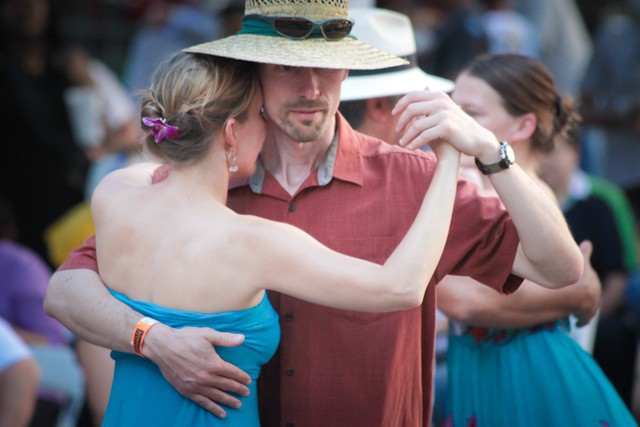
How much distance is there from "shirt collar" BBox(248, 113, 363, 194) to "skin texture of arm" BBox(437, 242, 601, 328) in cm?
65

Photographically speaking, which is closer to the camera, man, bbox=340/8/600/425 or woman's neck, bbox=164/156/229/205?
woman's neck, bbox=164/156/229/205

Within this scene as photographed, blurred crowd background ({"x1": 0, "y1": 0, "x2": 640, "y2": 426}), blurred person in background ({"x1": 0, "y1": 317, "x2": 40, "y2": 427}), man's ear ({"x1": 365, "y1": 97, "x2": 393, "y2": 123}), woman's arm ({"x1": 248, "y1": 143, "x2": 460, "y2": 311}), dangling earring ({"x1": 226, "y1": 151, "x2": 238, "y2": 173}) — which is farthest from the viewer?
blurred crowd background ({"x1": 0, "y1": 0, "x2": 640, "y2": 426})

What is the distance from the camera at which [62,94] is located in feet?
21.6

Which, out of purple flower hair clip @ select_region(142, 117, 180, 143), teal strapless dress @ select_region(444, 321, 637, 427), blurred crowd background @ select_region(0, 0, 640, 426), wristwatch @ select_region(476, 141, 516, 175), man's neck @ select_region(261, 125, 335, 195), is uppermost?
purple flower hair clip @ select_region(142, 117, 180, 143)

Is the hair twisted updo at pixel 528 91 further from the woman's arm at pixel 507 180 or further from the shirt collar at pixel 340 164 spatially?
the woman's arm at pixel 507 180

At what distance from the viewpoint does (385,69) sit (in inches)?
139

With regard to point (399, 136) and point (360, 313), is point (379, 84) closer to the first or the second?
point (399, 136)

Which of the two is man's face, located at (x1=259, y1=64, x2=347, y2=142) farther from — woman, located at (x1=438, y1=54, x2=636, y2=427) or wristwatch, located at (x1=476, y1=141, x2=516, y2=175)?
woman, located at (x1=438, y1=54, x2=636, y2=427)

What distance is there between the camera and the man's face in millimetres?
2660

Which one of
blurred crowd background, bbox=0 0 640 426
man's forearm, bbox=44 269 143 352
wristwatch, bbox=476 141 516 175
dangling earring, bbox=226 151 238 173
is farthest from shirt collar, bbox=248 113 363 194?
blurred crowd background, bbox=0 0 640 426

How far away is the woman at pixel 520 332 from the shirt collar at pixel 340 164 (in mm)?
653

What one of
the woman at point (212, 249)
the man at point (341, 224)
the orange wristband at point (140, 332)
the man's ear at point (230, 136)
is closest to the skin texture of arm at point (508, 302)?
the man at point (341, 224)

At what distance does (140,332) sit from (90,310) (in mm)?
197

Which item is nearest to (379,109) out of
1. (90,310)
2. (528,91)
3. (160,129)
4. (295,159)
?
(528,91)
